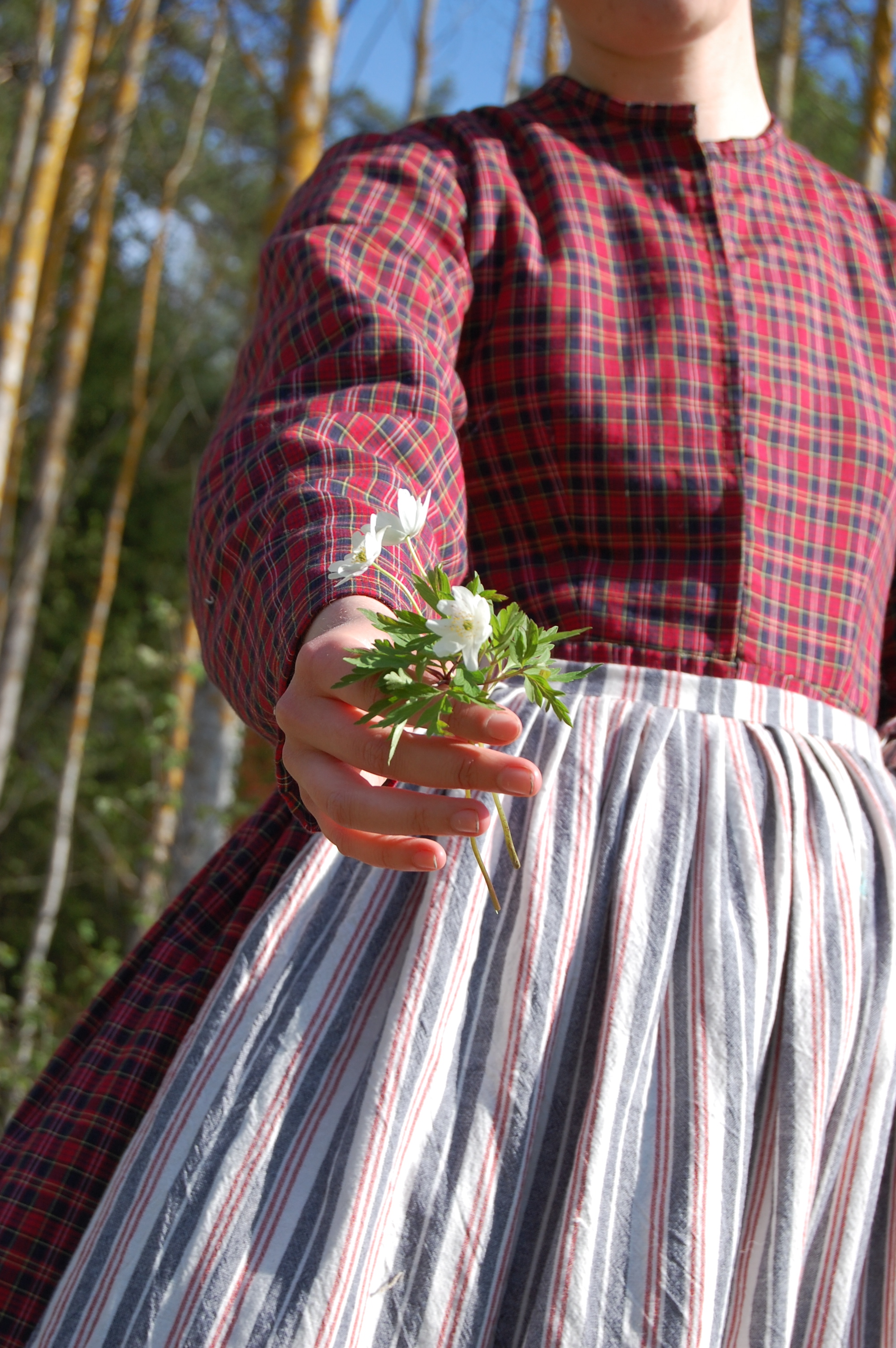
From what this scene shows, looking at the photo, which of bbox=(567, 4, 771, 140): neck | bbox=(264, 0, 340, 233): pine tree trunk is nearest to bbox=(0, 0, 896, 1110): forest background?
bbox=(264, 0, 340, 233): pine tree trunk

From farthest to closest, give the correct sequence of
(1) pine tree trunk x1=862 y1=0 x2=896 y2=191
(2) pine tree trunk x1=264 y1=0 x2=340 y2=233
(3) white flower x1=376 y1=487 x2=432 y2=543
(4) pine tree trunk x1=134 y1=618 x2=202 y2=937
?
(4) pine tree trunk x1=134 y1=618 x2=202 y2=937, (1) pine tree trunk x1=862 y1=0 x2=896 y2=191, (2) pine tree trunk x1=264 y1=0 x2=340 y2=233, (3) white flower x1=376 y1=487 x2=432 y2=543

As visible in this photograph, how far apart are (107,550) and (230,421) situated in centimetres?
593

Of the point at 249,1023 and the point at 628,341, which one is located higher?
the point at 628,341

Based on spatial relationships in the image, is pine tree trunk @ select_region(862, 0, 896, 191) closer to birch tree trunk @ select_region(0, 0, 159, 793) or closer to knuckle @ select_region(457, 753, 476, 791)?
birch tree trunk @ select_region(0, 0, 159, 793)

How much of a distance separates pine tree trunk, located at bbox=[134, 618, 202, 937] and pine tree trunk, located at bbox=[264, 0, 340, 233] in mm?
1944

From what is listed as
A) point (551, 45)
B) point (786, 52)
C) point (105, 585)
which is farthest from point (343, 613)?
point (551, 45)

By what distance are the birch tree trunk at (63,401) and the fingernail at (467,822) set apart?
401 centimetres

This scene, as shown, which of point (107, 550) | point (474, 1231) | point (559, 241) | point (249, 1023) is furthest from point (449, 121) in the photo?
point (107, 550)

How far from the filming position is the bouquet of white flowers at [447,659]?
53cm

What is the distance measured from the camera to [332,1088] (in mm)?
702

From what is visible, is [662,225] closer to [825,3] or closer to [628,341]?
[628,341]

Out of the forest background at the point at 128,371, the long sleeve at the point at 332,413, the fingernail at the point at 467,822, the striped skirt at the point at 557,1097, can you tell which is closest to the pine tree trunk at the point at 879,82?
the forest background at the point at 128,371

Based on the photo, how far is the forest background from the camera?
151 inches

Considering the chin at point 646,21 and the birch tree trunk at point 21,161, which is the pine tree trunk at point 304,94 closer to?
the chin at point 646,21
